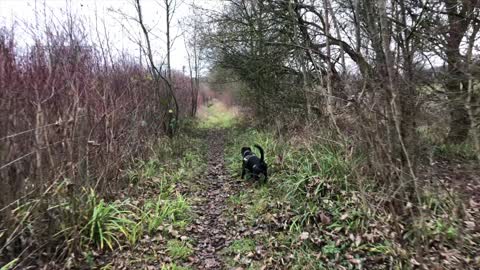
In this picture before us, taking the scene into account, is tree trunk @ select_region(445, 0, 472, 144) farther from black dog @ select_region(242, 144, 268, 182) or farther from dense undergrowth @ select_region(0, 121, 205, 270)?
dense undergrowth @ select_region(0, 121, 205, 270)

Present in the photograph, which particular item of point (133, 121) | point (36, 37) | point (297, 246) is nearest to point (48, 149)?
point (36, 37)

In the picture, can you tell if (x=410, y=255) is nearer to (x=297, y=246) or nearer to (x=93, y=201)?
(x=297, y=246)

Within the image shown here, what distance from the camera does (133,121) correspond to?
24.9ft

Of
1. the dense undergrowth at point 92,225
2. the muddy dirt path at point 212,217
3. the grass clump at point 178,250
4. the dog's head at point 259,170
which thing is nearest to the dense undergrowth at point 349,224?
the muddy dirt path at point 212,217

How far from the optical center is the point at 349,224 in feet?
14.4

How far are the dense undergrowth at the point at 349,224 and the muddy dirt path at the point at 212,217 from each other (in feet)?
0.97

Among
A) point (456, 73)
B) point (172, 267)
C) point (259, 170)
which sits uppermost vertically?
point (456, 73)

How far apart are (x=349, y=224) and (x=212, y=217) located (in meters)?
2.12

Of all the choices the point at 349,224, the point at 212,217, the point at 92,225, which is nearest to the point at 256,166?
the point at 212,217

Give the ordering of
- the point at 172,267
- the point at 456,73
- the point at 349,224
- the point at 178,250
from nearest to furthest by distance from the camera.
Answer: the point at 172,267
the point at 178,250
the point at 349,224
the point at 456,73

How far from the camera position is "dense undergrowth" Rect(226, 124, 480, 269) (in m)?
3.64

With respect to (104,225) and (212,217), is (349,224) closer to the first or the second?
(212,217)

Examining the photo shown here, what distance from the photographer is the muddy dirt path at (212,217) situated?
168 inches

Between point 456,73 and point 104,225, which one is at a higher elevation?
point 456,73
